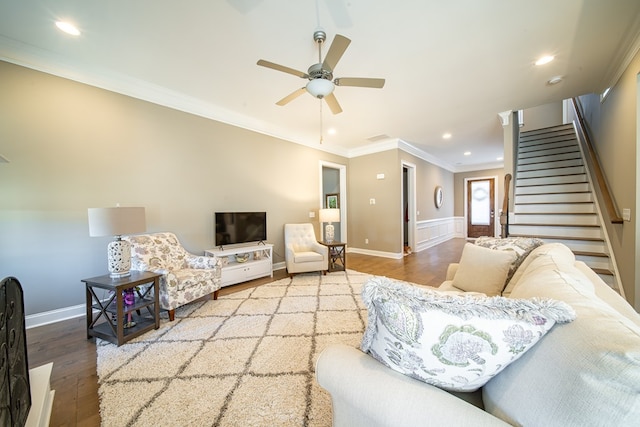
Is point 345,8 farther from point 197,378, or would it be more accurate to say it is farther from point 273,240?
point 273,240

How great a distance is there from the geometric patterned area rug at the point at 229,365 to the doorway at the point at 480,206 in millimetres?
7323

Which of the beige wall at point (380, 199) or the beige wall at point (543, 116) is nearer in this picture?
the beige wall at point (380, 199)

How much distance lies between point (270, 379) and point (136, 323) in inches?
63.7

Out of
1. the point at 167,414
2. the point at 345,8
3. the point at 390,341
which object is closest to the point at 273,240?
the point at 167,414

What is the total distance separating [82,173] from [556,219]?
6.53 metres

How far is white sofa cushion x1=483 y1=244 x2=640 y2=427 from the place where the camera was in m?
0.47

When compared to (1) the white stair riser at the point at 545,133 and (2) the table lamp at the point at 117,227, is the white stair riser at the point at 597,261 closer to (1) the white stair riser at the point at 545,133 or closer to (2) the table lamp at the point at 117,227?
(1) the white stair riser at the point at 545,133

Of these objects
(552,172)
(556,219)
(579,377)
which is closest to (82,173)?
(579,377)

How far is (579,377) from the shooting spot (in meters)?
0.52

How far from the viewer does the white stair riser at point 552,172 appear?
412cm

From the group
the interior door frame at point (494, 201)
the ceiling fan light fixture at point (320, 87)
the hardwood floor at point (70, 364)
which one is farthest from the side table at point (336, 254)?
the interior door frame at point (494, 201)

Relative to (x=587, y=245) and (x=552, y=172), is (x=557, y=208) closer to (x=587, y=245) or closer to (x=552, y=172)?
(x=587, y=245)

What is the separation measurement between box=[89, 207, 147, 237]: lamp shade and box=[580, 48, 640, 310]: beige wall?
4752 millimetres

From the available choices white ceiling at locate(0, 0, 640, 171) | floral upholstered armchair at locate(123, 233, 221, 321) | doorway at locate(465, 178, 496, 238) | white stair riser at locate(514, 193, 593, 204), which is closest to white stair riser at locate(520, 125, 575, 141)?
white stair riser at locate(514, 193, 593, 204)
